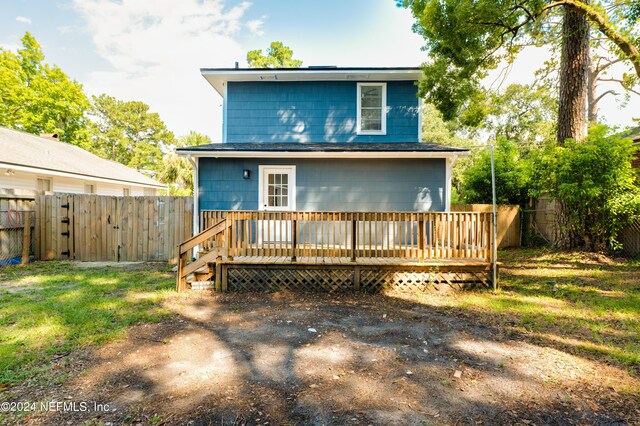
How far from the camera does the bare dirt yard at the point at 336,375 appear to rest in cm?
243

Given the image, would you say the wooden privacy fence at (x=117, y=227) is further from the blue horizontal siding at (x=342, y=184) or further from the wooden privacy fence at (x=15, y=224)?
the blue horizontal siding at (x=342, y=184)

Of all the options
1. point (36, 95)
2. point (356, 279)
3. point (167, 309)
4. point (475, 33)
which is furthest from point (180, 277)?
point (36, 95)

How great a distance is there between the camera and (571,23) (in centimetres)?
877

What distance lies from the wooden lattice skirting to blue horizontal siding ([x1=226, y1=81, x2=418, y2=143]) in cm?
459

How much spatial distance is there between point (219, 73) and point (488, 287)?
8915 millimetres

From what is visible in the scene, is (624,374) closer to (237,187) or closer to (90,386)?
(90,386)

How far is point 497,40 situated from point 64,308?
459 inches

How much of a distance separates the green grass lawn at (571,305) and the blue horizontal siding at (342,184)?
9.59ft

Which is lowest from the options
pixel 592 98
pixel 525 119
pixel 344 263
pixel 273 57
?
pixel 344 263

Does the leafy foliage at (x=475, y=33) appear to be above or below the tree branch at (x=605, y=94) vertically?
below

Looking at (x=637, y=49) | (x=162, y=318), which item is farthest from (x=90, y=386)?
(x=637, y=49)

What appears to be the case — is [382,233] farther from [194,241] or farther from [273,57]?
[273,57]

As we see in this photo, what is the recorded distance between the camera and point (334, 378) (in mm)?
2977

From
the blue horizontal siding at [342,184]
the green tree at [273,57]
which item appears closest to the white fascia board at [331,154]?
the blue horizontal siding at [342,184]
